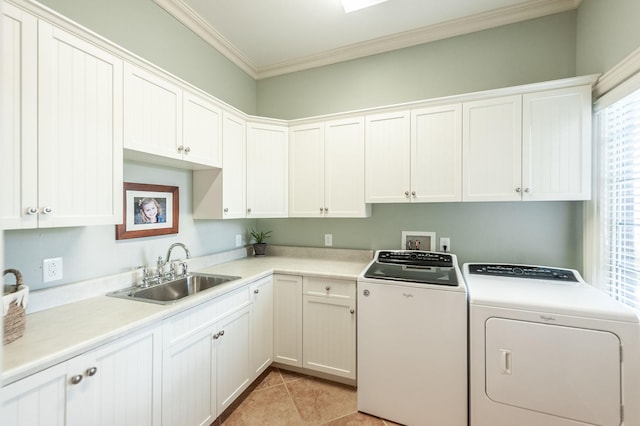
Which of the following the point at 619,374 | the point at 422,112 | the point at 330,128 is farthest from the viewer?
the point at 330,128

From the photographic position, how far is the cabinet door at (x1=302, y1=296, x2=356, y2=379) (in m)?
2.23

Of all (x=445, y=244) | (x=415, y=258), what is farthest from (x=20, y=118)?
(x=445, y=244)

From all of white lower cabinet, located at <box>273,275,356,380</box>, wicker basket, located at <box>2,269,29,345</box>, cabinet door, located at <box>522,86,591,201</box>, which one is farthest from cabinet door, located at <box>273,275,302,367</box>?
cabinet door, located at <box>522,86,591,201</box>

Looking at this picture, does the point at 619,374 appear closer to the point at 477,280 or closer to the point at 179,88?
the point at 477,280

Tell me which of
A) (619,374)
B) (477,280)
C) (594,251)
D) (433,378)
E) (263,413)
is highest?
(594,251)

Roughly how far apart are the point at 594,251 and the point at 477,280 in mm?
813

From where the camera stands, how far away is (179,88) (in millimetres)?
1936

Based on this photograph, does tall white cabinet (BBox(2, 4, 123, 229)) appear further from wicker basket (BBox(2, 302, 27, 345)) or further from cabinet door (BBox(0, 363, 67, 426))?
cabinet door (BBox(0, 363, 67, 426))

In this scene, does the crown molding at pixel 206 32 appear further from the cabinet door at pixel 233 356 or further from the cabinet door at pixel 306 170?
the cabinet door at pixel 233 356

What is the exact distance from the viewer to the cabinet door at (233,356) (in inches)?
74.1

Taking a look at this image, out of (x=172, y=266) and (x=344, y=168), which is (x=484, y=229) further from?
(x=172, y=266)

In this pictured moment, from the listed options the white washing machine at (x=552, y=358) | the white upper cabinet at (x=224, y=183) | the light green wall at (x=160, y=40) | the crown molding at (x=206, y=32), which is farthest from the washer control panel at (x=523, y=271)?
the crown molding at (x=206, y=32)

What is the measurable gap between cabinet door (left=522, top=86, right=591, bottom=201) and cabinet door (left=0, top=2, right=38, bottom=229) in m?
2.80

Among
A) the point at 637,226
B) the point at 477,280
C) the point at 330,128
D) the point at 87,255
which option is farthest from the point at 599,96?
the point at 87,255
